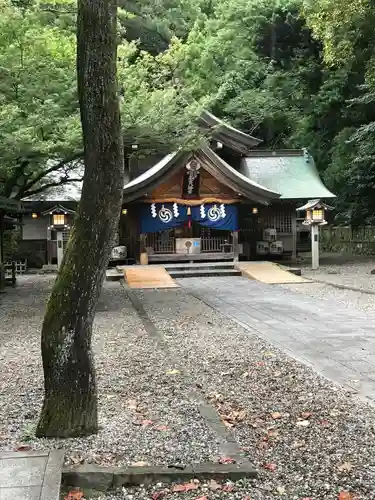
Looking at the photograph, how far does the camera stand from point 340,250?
2941cm

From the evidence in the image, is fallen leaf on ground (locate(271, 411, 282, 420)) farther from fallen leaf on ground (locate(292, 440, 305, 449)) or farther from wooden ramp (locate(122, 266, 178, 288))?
wooden ramp (locate(122, 266, 178, 288))

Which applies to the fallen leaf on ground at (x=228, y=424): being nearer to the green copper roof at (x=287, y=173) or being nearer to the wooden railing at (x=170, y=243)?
the wooden railing at (x=170, y=243)

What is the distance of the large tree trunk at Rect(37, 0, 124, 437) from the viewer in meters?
3.90

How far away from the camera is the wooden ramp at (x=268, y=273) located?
56.2ft

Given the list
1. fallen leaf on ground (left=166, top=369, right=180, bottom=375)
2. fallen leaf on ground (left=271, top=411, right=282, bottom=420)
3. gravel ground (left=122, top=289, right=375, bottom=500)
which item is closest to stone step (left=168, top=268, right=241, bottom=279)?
gravel ground (left=122, top=289, right=375, bottom=500)

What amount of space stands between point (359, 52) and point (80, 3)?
59.6ft

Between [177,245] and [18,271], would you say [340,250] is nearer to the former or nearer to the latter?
[177,245]

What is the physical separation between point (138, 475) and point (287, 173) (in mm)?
22738

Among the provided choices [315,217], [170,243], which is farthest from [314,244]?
[170,243]

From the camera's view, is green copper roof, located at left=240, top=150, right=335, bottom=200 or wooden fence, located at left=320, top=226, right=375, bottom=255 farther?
wooden fence, located at left=320, top=226, right=375, bottom=255

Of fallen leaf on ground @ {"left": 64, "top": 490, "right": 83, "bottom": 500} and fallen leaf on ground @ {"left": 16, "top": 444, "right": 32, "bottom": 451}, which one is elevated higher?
fallen leaf on ground @ {"left": 16, "top": 444, "right": 32, "bottom": 451}

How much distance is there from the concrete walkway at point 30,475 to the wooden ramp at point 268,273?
44.6 feet

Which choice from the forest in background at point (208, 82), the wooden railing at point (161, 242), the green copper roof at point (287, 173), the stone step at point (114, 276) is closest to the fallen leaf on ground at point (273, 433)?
the forest in background at point (208, 82)

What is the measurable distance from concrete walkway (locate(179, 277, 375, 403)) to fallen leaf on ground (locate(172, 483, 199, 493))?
2508 mm
